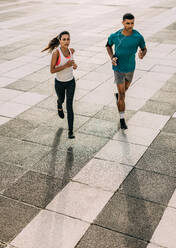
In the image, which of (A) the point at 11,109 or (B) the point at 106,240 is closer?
(B) the point at 106,240

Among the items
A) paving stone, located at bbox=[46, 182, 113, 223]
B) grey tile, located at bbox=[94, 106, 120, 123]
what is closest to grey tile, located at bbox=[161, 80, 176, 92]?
grey tile, located at bbox=[94, 106, 120, 123]

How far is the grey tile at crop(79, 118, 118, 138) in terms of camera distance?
707 cm

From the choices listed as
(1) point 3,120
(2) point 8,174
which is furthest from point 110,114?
(2) point 8,174

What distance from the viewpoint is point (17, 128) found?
7340mm

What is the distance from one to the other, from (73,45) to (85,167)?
9.44 metres

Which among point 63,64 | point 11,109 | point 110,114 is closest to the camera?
point 63,64

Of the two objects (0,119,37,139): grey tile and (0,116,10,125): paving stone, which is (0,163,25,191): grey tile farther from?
(0,116,10,125): paving stone

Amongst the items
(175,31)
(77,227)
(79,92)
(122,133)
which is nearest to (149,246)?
(77,227)

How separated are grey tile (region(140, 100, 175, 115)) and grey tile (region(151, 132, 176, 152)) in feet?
3.70

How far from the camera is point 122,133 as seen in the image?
7047 mm

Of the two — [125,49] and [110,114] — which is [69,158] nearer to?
[110,114]

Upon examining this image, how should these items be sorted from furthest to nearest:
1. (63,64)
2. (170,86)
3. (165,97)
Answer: (170,86), (165,97), (63,64)

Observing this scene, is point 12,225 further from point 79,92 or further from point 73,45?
point 73,45

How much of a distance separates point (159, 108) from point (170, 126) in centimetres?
100
